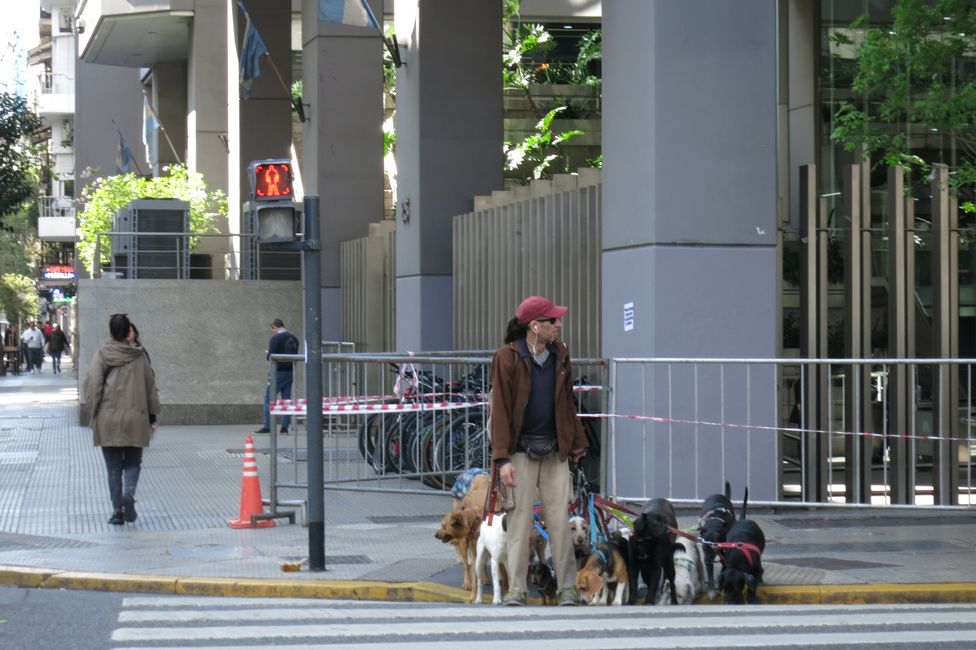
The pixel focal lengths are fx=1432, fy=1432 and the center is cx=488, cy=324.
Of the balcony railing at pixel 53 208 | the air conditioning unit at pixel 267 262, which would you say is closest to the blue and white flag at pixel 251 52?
the air conditioning unit at pixel 267 262

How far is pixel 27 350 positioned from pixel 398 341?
36.2 meters

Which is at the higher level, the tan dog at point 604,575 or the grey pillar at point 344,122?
the grey pillar at point 344,122

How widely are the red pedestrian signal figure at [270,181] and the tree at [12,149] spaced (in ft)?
102

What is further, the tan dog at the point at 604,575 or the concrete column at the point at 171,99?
the concrete column at the point at 171,99

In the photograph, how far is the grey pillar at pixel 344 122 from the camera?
952 inches

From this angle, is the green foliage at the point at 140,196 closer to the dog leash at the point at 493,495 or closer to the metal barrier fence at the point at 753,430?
the metal barrier fence at the point at 753,430

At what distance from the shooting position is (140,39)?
38.6 metres

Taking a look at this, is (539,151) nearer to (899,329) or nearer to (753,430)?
(899,329)

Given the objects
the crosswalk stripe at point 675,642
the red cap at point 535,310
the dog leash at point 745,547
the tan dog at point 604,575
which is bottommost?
the crosswalk stripe at point 675,642

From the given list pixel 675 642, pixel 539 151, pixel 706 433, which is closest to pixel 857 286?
pixel 706 433

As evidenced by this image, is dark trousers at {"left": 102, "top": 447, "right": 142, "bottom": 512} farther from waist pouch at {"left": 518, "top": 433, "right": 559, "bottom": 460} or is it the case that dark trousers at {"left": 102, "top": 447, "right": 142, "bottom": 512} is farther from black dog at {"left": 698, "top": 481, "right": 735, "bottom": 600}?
black dog at {"left": 698, "top": 481, "right": 735, "bottom": 600}

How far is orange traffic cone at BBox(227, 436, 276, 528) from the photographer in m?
12.5

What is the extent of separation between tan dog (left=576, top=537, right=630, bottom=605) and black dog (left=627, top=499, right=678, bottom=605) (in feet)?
0.30

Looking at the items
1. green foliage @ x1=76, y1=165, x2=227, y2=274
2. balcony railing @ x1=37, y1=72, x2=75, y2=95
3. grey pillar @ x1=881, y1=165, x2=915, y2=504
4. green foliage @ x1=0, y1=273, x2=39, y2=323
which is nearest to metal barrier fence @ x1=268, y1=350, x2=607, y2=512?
grey pillar @ x1=881, y1=165, x2=915, y2=504
